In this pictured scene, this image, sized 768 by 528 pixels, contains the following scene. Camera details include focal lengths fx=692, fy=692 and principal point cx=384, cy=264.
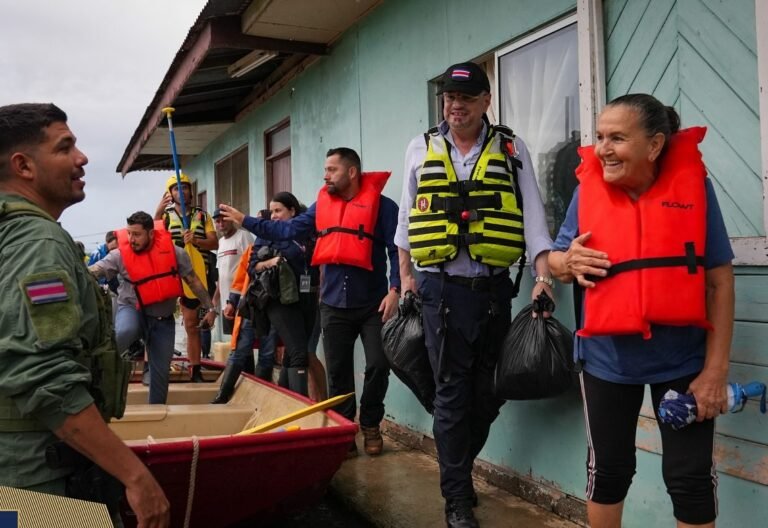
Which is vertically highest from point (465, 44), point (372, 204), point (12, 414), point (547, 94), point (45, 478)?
point (465, 44)

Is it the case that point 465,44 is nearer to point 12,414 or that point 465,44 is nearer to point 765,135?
point 765,135

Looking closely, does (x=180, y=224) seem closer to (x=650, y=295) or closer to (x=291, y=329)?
(x=291, y=329)

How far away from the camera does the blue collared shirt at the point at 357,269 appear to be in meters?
4.60

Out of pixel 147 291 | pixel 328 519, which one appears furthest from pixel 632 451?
pixel 147 291

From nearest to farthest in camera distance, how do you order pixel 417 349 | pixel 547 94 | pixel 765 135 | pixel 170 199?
pixel 765 135 → pixel 417 349 → pixel 547 94 → pixel 170 199

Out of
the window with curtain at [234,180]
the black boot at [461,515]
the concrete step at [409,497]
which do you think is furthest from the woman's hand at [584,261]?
the window with curtain at [234,180]

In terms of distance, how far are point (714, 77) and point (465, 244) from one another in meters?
1.24

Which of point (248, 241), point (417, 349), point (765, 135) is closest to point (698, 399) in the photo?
point (765, 135)

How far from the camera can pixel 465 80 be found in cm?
320

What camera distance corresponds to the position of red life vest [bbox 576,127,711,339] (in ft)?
7.18

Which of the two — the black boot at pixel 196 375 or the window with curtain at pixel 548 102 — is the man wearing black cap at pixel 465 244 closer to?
the window with curtain at pixel 548 102

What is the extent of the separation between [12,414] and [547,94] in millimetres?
3072

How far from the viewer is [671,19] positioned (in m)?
2.96

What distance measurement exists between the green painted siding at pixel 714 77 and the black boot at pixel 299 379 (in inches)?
120
